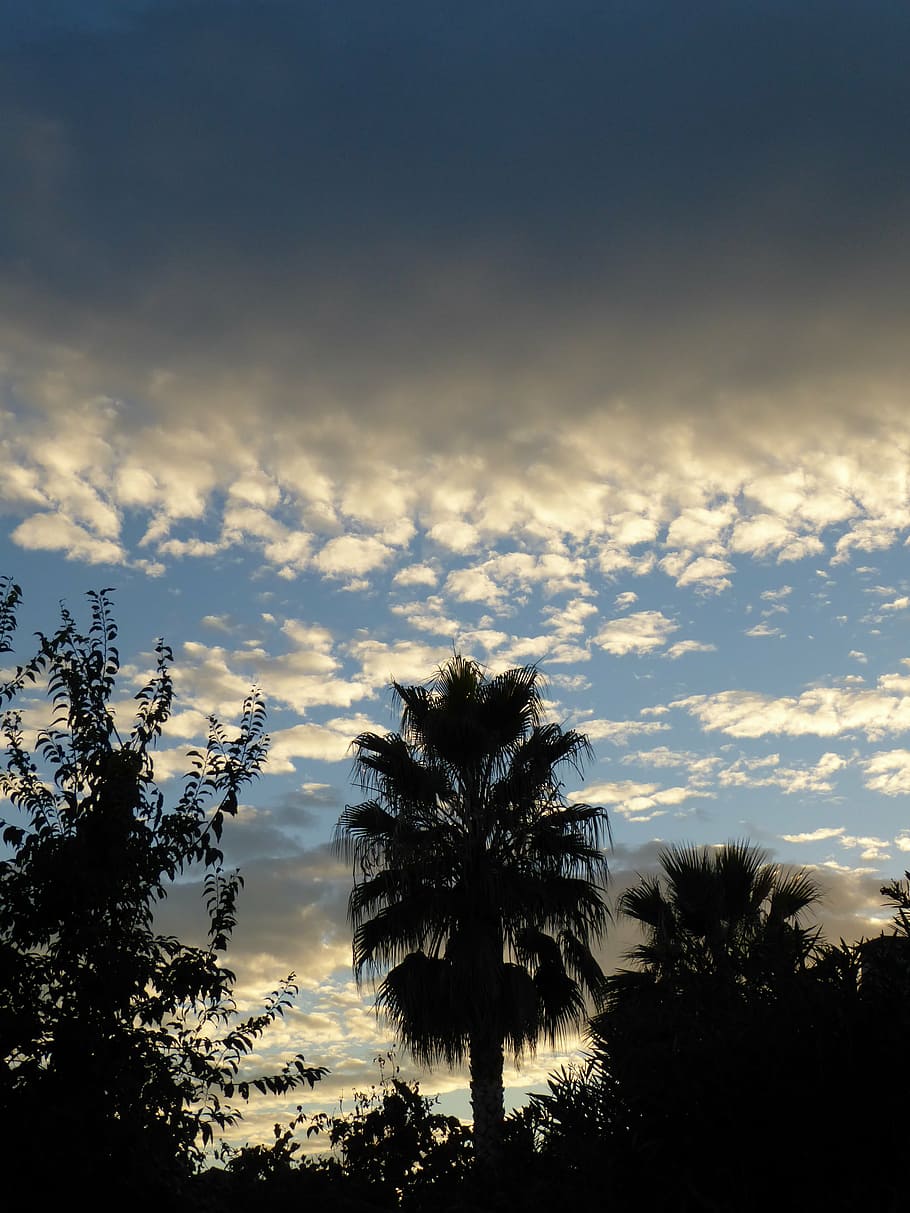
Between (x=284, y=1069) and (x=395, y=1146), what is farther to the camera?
(x=395, y=1146)

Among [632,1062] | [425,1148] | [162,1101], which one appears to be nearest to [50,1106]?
[162,1101]

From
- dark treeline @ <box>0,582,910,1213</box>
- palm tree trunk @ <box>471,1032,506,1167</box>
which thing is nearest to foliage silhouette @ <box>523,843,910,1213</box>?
dark treeline @ <box>0,582,910,1213</box>

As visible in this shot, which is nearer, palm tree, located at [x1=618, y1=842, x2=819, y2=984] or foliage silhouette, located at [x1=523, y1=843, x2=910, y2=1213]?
foliage silhouette, located at [x1=523, y1=843, x2=910, y2=1213]

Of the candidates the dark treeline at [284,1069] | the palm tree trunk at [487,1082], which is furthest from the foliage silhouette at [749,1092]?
the palm tree trunk at [487,1082]

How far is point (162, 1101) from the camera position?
31.5ft

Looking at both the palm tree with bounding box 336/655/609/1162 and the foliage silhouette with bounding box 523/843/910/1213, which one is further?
the palm tree with bounding box 336/655/609/1162

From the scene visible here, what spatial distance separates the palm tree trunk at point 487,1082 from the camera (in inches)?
656

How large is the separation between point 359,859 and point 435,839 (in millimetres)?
1225

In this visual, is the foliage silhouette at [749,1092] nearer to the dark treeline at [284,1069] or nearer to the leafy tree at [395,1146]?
the dark treeline at [284,1069]

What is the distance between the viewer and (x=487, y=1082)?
16.7m

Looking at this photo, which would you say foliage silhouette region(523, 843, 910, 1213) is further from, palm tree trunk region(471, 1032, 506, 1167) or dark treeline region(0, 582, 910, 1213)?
palm tree trunk region(471, 1032, 506, 1167)

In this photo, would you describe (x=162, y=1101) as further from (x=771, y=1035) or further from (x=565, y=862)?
(x=565, y=862)

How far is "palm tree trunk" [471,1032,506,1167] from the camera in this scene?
16.7 meters

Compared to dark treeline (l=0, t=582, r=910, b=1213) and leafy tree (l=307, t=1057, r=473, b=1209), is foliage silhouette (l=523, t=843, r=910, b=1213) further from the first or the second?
leafy tree (l=307, t=1057, r=473, b=1209)
